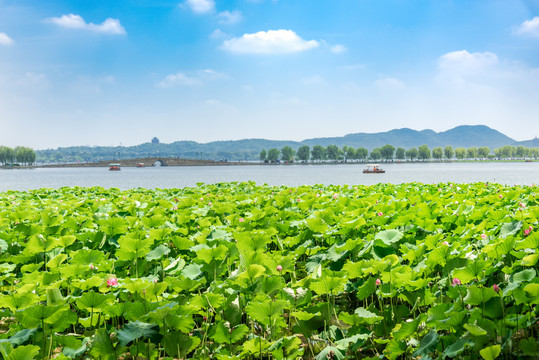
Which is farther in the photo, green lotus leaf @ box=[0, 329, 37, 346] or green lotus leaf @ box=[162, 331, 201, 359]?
green lotus leaf @ box=[162, 331, 201, 359]

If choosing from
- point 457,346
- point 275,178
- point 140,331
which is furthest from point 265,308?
point 275,178

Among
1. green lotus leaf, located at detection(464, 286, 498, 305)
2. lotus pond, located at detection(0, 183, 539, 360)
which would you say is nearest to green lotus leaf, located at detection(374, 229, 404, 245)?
lotus pond, located at detection(0, 183, 539, 360)

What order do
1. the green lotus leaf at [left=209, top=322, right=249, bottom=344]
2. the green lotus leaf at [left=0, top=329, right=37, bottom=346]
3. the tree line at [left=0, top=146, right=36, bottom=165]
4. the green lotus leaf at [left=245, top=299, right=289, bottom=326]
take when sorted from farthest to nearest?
the tree line at [left=0, top=146, right=36, bottom=165]
the green lotus leaf at [left=209, top=322, right=249, bottom=344]
the green lotus leaf at [left=245, top=299, right=289, bottom=326]
the green lotus leaf at [left=0, top=329, right=37, bottom=346]

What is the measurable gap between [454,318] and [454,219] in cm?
330

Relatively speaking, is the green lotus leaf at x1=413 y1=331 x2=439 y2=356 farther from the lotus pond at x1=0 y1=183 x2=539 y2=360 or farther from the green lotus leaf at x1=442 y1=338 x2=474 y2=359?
the green lotus leaf at x1=442 y1=338 x2=474 y2=359

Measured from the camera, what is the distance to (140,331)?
2.76m

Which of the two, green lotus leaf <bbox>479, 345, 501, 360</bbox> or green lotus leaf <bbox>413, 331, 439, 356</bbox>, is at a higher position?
green lotus leaf <bbox>479, 345, 501, 360</bbox>

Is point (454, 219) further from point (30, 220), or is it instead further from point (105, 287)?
point (30, 220)

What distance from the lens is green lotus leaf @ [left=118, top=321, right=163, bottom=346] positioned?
8.78ft

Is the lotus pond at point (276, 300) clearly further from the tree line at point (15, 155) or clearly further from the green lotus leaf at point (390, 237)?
the tree line at point (15, 155)

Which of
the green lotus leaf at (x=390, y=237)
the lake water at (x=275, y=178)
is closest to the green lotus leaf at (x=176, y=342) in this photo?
the green lotus leaf at (x=390, y=237)

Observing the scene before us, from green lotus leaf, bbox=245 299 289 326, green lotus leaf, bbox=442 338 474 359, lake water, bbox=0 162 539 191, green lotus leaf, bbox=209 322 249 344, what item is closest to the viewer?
green lotus leaf, bbox=442 338 474 359

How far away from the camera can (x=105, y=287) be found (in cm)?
358

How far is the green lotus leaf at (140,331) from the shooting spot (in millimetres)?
2676
